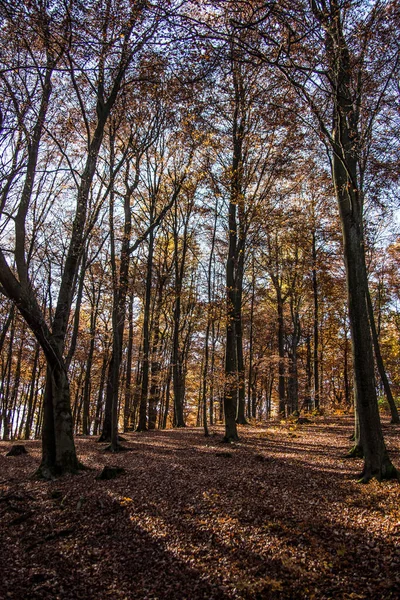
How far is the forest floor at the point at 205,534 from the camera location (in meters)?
3.74

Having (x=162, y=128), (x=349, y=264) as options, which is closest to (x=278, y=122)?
(x=349, y=264)

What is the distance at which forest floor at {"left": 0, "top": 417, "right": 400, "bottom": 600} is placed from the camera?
3.74 metres

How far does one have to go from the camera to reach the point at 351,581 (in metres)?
3.55

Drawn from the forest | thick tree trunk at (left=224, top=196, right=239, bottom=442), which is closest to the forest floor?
the forest

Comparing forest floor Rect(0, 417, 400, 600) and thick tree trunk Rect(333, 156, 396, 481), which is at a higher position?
thick tree trunk Rect(333, 156, 396, 481)

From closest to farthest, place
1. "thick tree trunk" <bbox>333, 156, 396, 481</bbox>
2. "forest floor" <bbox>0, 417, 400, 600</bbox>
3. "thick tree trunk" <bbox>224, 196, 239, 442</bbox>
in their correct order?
"forest floor" <bbox>0, 417, 400, 600</bbox> → "thick tree trunk" <bbox>333, 156, 396, 481</bbox> → "thick tree trunk" <bbox>224, 196, 239, 442</bbox>

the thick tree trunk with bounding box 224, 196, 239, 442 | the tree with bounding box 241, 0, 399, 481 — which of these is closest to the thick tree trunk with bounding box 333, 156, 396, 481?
the tree with bounding box 241, 0, 399, 481

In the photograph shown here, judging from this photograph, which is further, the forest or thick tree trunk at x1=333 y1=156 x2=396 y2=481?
thick tree trunk at x1=333 y1=156 x2=396 y2=481

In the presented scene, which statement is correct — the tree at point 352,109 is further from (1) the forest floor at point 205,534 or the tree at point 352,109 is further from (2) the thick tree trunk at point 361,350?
(1) the forest floor at point 205,534

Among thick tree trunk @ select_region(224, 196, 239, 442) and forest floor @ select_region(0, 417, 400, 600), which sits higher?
thick tree trunk @ select_region(224, 196, 239, 442)

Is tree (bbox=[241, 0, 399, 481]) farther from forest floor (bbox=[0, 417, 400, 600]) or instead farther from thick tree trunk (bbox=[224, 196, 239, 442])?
thick tree trunk (bbox=[224, 196, 239, 442])

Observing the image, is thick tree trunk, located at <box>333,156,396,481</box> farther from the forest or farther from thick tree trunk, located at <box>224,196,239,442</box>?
thick tree trunk, located at <box>224,196,239,442</box>

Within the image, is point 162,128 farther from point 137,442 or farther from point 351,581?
point 351,581

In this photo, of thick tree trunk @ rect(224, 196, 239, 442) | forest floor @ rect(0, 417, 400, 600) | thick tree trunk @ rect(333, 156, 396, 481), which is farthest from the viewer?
thick tree trunk @ rect(224, 196, 239, 442)
